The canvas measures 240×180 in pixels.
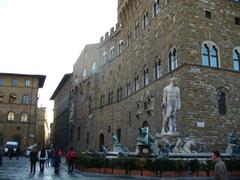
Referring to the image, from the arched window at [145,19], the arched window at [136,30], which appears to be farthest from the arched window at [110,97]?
the arched window at [145,19]

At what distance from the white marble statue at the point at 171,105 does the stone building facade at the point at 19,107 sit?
27.1 m

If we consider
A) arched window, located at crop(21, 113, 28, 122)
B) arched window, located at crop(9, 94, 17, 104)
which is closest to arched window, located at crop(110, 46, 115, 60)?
arched window, located at crop(21, 113, 28, 122)

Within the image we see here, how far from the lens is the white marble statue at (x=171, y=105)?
1677 centimetres

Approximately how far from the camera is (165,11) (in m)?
20.2

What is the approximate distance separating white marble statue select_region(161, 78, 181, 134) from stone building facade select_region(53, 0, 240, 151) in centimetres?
34

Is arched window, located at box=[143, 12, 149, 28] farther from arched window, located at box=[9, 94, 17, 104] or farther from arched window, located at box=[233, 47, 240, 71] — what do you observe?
arched window, located at box=[9, 94, 17, 104]

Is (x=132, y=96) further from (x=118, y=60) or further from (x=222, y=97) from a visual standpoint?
(x=222, y=97)

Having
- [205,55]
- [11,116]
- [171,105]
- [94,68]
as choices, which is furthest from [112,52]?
[11,116]

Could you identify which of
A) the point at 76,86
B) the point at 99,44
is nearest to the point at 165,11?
the point at 99,44

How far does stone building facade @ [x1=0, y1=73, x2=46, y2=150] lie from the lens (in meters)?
40.1

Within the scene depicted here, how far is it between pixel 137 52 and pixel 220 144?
35.7 ft

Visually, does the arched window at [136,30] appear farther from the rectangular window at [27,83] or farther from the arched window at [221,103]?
the rectangular window at [27,83]

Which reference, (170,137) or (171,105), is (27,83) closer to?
(170,137)

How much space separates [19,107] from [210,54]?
30.0m
